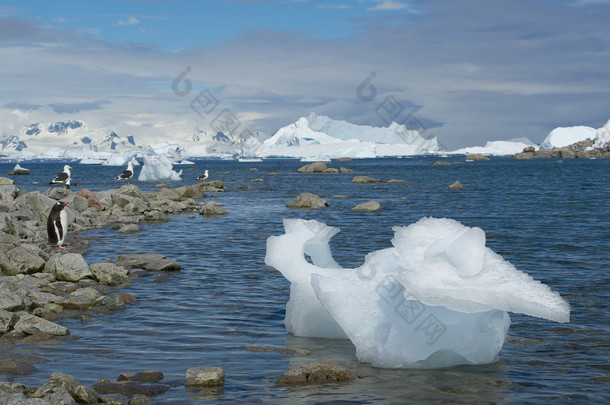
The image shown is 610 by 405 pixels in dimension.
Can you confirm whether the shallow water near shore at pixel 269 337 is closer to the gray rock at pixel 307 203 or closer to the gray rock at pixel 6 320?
the gray rock at pixel 6 320

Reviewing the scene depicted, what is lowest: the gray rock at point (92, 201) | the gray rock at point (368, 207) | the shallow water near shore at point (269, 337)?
the shallow water near shore at point (269, 337)

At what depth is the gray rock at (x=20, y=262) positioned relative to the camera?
1373 centimetres

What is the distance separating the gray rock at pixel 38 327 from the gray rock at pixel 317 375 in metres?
3.88

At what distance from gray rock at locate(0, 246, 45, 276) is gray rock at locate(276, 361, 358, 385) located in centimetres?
806

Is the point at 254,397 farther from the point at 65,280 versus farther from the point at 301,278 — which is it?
the point at 65,280

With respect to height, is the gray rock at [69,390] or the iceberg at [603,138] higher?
the iceberg at [603,138]

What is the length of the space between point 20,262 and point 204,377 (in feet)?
25.5

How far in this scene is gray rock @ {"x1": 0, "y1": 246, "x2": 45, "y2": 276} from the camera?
13.7 m

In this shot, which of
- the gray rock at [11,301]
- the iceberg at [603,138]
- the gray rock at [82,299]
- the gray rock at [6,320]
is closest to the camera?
the gray rock at [6,320]

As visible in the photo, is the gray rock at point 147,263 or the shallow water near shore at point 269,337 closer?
the shallow water near shore at point 269,337

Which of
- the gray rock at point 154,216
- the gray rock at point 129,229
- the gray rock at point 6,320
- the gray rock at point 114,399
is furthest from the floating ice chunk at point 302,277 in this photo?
the gray rock at point 154,216

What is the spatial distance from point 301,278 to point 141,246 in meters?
11.6

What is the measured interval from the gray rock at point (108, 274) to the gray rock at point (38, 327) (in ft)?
12.2

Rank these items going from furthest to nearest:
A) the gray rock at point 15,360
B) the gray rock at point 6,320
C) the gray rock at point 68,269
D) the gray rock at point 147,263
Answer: the gray rock at point 147,263 → the gray rock at point 68,269 → the gray rock at point 6,320 → the gray rock at point 15,360
